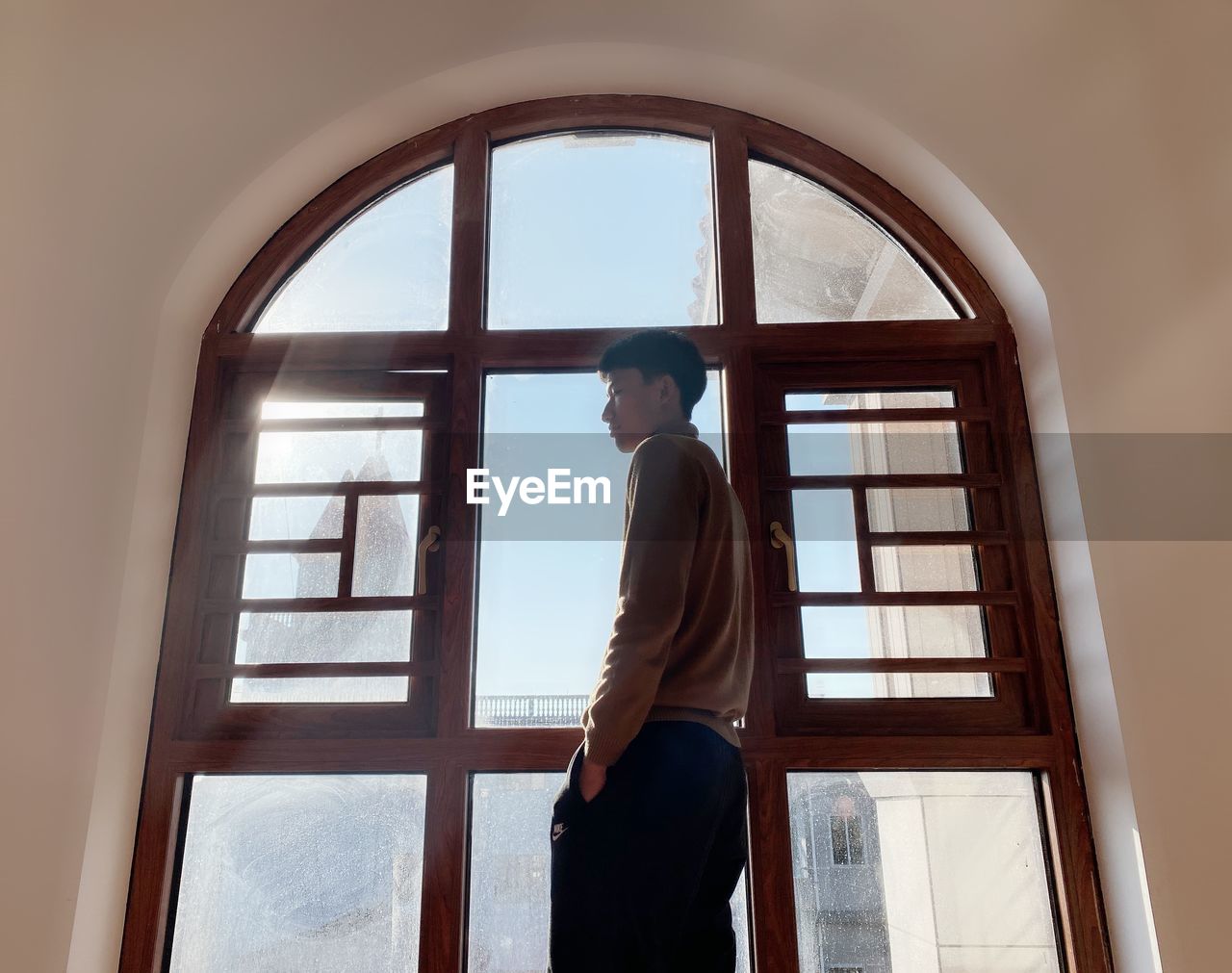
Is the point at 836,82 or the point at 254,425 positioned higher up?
the point at 836,82

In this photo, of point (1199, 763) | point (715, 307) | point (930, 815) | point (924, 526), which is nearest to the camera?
point (1199, 763)

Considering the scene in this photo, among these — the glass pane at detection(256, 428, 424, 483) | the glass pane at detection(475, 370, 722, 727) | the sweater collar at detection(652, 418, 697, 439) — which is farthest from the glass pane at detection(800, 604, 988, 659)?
the glass pane at detection(256, 428, 424, 483)

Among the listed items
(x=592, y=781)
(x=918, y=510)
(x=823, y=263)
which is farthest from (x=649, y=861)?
(x=823, y=263)

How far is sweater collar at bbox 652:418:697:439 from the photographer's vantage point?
1.38 m

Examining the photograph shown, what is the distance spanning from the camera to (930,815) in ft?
5.34

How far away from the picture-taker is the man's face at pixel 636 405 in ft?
4.57

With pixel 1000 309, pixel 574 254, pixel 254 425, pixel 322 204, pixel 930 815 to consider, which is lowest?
pixel 930 815

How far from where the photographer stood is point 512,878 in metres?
1.61

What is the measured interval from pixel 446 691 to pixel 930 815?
3.18 ft

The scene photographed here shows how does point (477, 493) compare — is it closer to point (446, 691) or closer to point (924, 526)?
point (446, 691)

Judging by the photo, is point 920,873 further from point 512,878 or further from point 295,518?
point 295,518

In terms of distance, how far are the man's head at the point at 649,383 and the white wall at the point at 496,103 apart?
2.64 feet

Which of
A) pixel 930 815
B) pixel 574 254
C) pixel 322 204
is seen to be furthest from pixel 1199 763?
pixel 322 204

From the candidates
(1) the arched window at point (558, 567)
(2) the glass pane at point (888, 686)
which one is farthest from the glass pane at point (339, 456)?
(2) the glass pane at point (888, 686)
